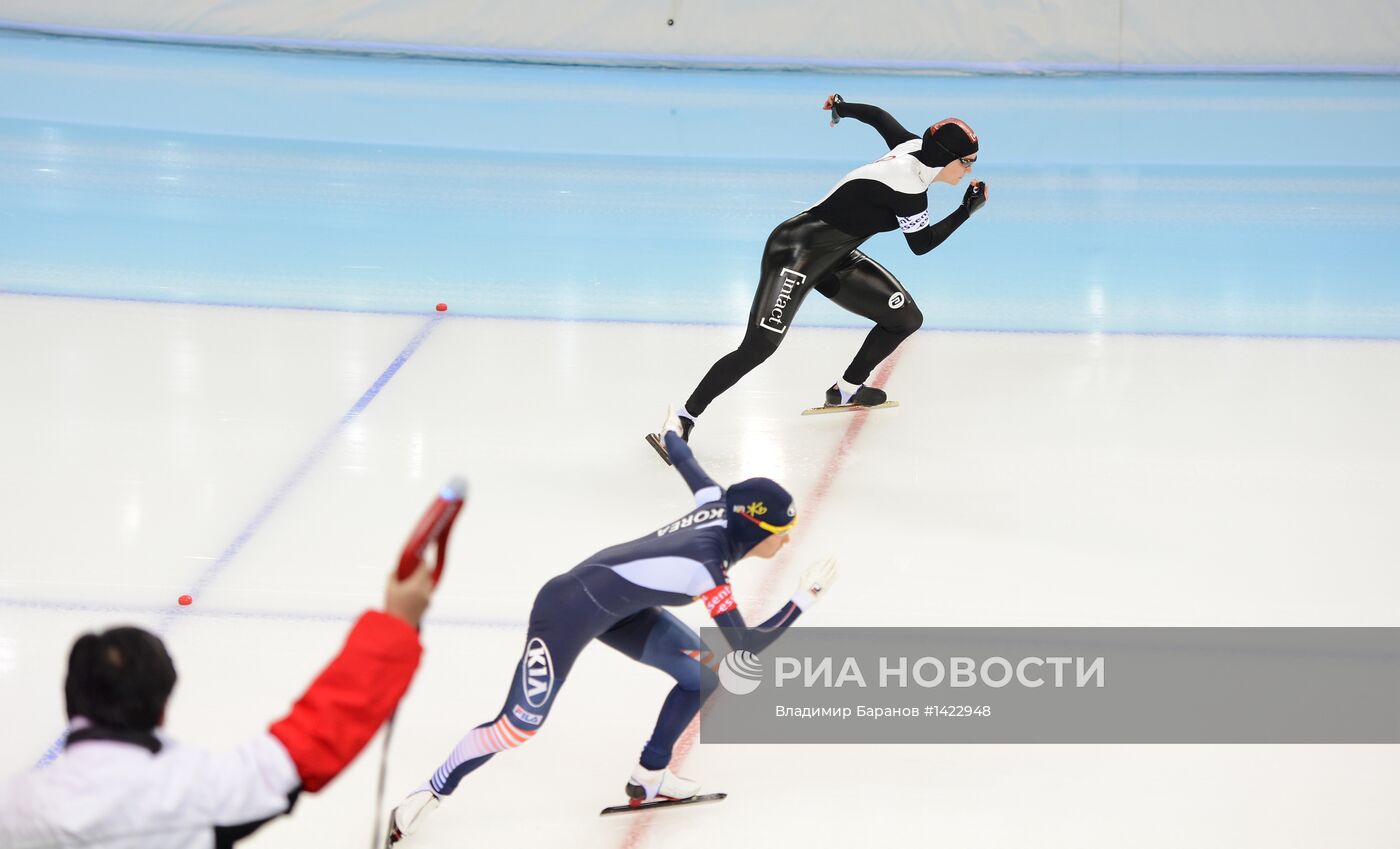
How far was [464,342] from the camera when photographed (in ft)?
23.6

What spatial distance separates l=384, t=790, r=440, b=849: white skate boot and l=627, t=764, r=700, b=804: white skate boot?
0.49 metres

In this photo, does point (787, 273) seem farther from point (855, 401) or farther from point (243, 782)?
point (243, 782)

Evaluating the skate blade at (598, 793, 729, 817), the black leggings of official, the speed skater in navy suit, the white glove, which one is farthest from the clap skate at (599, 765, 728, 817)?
the black leggings of official

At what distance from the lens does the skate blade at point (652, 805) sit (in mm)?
3910

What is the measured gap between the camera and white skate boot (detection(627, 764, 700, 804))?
3879mm

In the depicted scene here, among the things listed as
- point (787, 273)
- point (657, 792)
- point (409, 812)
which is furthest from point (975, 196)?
point (409, 812)

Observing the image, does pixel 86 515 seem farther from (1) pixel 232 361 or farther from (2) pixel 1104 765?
(2) pixel 1104 765

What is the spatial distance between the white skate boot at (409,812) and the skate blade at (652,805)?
0.43 metres

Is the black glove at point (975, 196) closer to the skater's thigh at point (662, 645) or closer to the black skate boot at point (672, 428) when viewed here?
the black skate boot at point (672, 428)

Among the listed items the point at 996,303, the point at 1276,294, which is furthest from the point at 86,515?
the point at 1276,294

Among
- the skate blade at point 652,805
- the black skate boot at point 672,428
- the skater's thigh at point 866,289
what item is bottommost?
the skate blade at point 652,805

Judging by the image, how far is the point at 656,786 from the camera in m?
3.90

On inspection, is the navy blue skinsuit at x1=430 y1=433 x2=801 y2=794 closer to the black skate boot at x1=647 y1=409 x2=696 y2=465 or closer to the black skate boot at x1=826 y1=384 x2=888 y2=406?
the black skate boot at x1=647 y1=409 x2=696 y2=465

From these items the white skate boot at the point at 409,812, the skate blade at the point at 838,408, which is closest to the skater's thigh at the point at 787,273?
the skate blade at the point at 838,408
